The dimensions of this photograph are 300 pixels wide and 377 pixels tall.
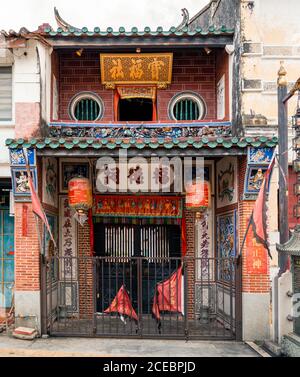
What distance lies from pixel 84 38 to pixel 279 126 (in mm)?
5295

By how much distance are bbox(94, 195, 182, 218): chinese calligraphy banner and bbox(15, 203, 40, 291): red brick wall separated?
94.5 inches

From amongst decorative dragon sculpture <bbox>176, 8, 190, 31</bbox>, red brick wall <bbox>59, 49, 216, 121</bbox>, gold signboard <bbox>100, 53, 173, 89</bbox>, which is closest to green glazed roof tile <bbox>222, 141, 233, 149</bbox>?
red brick wall <bbox>59, 49, 216, 121</bbox>

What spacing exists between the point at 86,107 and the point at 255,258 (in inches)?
244

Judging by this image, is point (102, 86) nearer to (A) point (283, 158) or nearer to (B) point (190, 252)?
(B) point (190, 252)

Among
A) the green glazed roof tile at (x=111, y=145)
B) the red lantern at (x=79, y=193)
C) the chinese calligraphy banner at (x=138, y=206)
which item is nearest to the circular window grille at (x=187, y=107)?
the chinese calligraphy banner at (x=138, y=206)

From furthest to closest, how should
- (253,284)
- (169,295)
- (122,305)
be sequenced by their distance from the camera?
(122,305) < (169,295) < (253,284)

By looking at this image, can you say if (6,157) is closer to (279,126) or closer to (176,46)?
(176,46)

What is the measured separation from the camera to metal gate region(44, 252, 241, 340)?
10852 millimetres

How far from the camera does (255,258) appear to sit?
11000mm

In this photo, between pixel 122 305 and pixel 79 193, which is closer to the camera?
pixel 122 305

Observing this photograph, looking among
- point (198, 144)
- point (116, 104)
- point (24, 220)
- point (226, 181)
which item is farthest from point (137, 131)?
point (24, 220)

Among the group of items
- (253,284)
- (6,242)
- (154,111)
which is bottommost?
(253,284)

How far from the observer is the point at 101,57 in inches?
497
